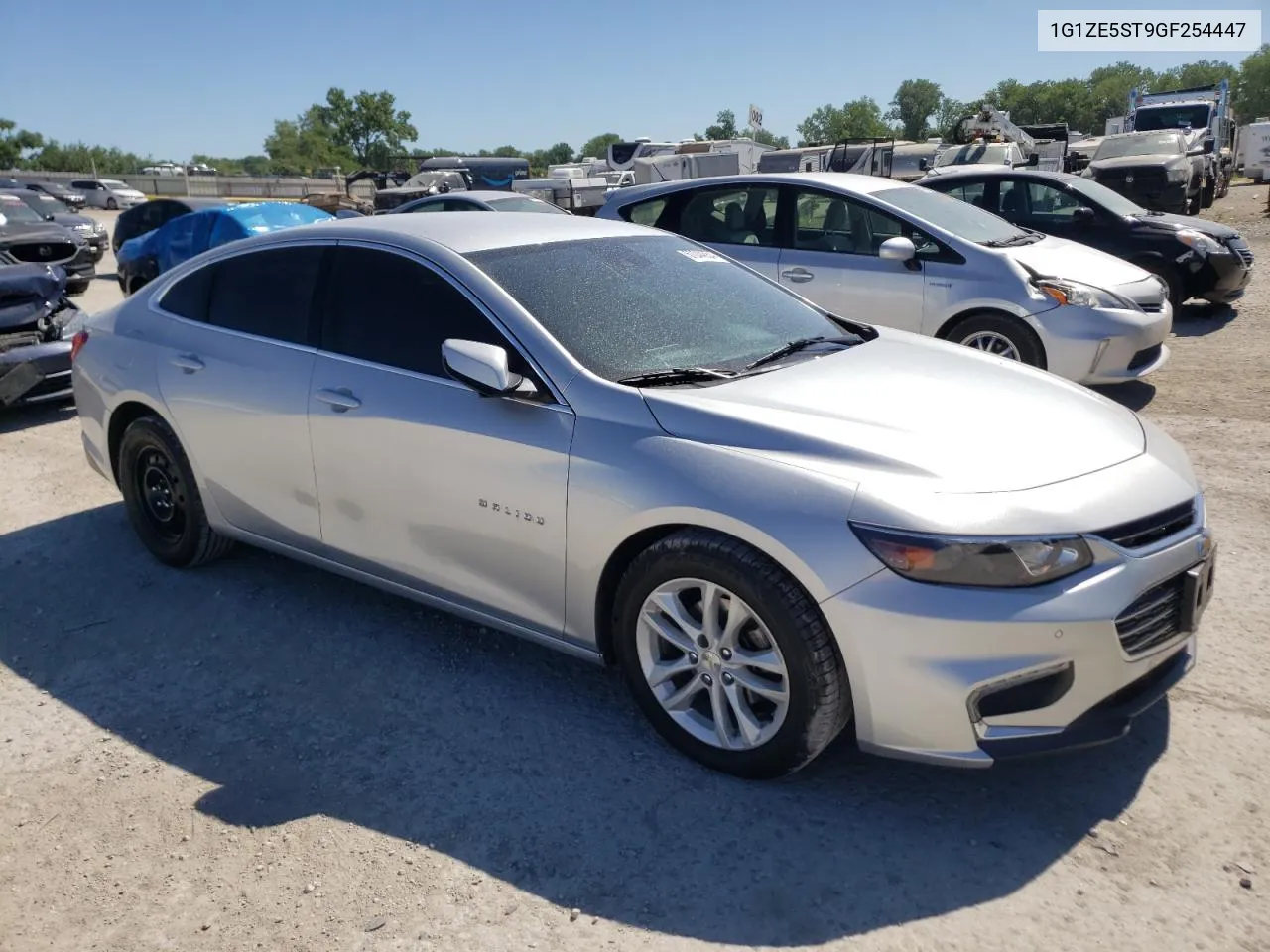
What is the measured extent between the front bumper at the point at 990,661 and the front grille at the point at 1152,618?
2cm

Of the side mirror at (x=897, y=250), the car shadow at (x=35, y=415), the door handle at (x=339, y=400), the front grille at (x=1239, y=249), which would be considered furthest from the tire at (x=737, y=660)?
the front grille at (x=1239, y=249)

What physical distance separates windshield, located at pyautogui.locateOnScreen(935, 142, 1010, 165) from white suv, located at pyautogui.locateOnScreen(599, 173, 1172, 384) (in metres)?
15.8

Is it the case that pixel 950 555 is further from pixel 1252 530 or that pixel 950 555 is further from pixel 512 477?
pixel 1252 530

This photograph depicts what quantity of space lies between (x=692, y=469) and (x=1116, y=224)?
852 centimetres

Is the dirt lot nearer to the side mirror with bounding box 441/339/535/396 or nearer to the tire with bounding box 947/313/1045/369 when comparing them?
the side mirror with bounding box 441/339/535/396

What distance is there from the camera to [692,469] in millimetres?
2961

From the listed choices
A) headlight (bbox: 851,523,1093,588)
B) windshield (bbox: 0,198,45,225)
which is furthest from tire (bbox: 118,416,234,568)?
windshield (bbox: 0,198,45,225)

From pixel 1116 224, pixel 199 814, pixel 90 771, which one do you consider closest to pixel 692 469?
pixel 199 814

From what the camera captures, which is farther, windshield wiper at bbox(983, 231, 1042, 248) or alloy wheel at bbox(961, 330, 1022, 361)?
windshield wiper at bbox(983, 231, 1042, 248)

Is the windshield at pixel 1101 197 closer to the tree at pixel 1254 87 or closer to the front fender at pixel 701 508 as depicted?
the front fender at pixel 701 508

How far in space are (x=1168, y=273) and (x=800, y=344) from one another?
770 cm

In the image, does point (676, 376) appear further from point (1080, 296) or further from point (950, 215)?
point (950, 215)

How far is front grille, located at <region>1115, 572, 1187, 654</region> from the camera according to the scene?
107 inches

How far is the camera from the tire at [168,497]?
4.55 meters
